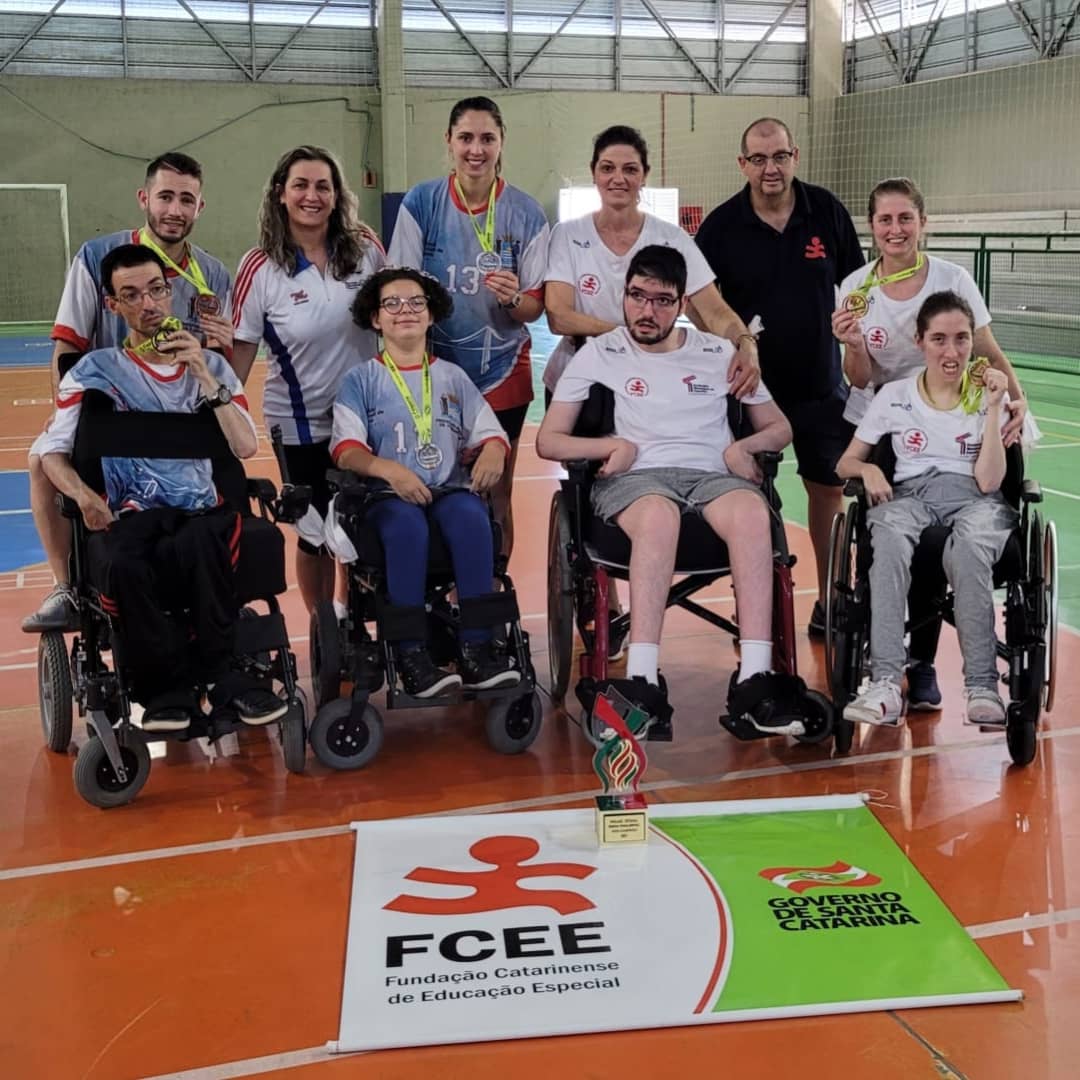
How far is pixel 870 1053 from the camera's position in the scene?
73.5 inches

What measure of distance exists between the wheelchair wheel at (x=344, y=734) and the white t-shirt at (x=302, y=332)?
2.65ft

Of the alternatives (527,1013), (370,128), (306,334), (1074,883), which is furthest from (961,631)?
(370,128)

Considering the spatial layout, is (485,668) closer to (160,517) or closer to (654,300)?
(160,517)

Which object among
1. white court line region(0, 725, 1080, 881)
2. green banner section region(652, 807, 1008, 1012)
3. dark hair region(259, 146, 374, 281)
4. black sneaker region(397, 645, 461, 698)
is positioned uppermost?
dark hair region(259, 146, 374, 281)

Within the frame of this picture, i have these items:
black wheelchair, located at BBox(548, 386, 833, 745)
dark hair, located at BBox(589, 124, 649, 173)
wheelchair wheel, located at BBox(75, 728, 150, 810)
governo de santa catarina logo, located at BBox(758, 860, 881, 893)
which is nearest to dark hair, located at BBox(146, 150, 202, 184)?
dark hair, located at BBox(589, 124, 649, 173)

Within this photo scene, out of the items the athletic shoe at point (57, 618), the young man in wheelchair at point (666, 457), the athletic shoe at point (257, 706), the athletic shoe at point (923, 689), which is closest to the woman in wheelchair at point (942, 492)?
the young man in wheelchair at point (666, 457)

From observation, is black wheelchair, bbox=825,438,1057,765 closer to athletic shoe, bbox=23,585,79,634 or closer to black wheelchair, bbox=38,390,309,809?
black wheelchair, bbox=38,390,309,809

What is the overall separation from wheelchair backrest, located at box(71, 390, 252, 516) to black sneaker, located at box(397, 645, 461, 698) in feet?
2.04

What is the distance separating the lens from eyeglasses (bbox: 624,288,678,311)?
10.3 feet

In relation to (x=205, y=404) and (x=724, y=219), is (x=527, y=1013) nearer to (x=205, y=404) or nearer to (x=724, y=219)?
(x=205, y=404)

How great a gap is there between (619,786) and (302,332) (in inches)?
57.7

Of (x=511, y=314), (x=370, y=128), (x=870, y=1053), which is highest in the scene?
(x=370, y=128)

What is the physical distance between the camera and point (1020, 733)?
9.36 ft

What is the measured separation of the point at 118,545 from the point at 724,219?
1934 millimetres
